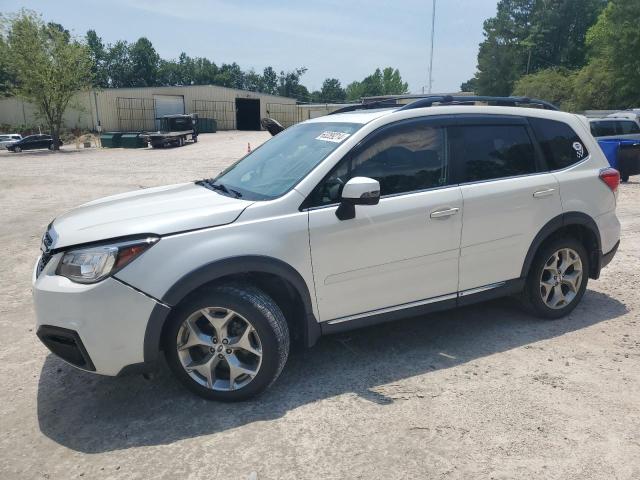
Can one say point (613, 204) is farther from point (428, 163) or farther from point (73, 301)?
point (73, 301)

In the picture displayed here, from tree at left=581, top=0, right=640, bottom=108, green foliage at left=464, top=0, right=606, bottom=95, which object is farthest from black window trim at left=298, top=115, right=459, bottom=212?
green foliage at left=464, top=0, right=606, bottom=95

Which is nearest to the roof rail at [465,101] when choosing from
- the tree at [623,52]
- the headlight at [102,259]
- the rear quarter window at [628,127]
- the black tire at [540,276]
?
the black tire at [540,276]

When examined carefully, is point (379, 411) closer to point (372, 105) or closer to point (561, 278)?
point (561, 278)

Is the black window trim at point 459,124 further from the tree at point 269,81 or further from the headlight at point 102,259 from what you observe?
the tree at point 269,81

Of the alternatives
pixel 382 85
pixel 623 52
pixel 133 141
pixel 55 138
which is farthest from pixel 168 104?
pixel 382 85

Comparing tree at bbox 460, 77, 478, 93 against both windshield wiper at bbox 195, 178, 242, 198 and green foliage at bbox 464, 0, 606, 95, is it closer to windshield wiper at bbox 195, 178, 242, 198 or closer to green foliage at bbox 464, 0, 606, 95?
green foliage at bbox 464, 0, 606, 95

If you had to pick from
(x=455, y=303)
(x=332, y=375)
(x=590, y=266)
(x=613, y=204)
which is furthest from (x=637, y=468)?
(x=613, y=204)

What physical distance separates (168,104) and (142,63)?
68.0 m

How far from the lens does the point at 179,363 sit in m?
3.13

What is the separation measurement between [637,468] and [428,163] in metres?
2.24

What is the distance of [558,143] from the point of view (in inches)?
174

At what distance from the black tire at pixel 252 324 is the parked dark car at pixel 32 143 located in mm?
35580

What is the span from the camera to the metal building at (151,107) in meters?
45.9

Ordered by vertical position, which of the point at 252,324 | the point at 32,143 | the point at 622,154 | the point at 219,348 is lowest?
the point at 32,143
